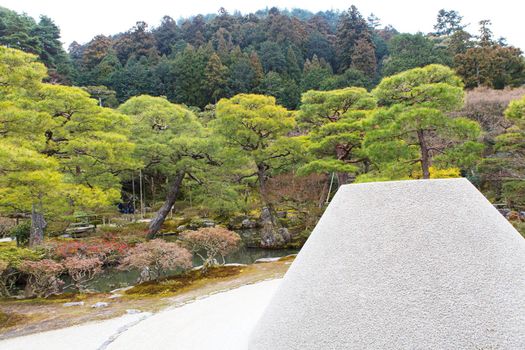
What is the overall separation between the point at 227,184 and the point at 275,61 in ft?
108

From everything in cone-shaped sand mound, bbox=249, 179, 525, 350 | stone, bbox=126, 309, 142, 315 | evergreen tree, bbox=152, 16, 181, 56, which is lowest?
stone, bbox=126, 309, 142, 315

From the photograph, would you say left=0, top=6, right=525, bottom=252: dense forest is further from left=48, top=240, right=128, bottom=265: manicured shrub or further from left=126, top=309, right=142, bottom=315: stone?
left=126, top=309, right=142, bottom=315: stone

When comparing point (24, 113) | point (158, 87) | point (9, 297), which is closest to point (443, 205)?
point (24, 113)

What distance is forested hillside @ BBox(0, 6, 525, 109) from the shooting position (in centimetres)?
3309

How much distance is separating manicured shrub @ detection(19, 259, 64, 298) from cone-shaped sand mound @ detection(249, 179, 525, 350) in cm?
659

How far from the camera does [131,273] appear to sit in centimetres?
1309

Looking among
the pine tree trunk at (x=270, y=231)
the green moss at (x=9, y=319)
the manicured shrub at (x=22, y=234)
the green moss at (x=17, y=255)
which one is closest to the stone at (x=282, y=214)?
the pine tree trunk at (x=270, y=231)

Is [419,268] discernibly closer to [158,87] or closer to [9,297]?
[9,297]

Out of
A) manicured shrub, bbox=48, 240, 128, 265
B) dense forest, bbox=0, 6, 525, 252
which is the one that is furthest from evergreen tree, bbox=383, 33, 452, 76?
manicured shrub, bbox=48, 240, 128, 265

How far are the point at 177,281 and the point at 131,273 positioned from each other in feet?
11.9

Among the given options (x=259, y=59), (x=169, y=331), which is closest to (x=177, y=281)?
(x=169, y=331)

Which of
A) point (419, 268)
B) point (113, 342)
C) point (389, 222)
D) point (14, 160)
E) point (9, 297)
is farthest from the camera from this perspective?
point (9, 297)

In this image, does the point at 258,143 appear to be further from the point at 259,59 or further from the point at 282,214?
the point at 259,59

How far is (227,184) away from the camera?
16.3 m
